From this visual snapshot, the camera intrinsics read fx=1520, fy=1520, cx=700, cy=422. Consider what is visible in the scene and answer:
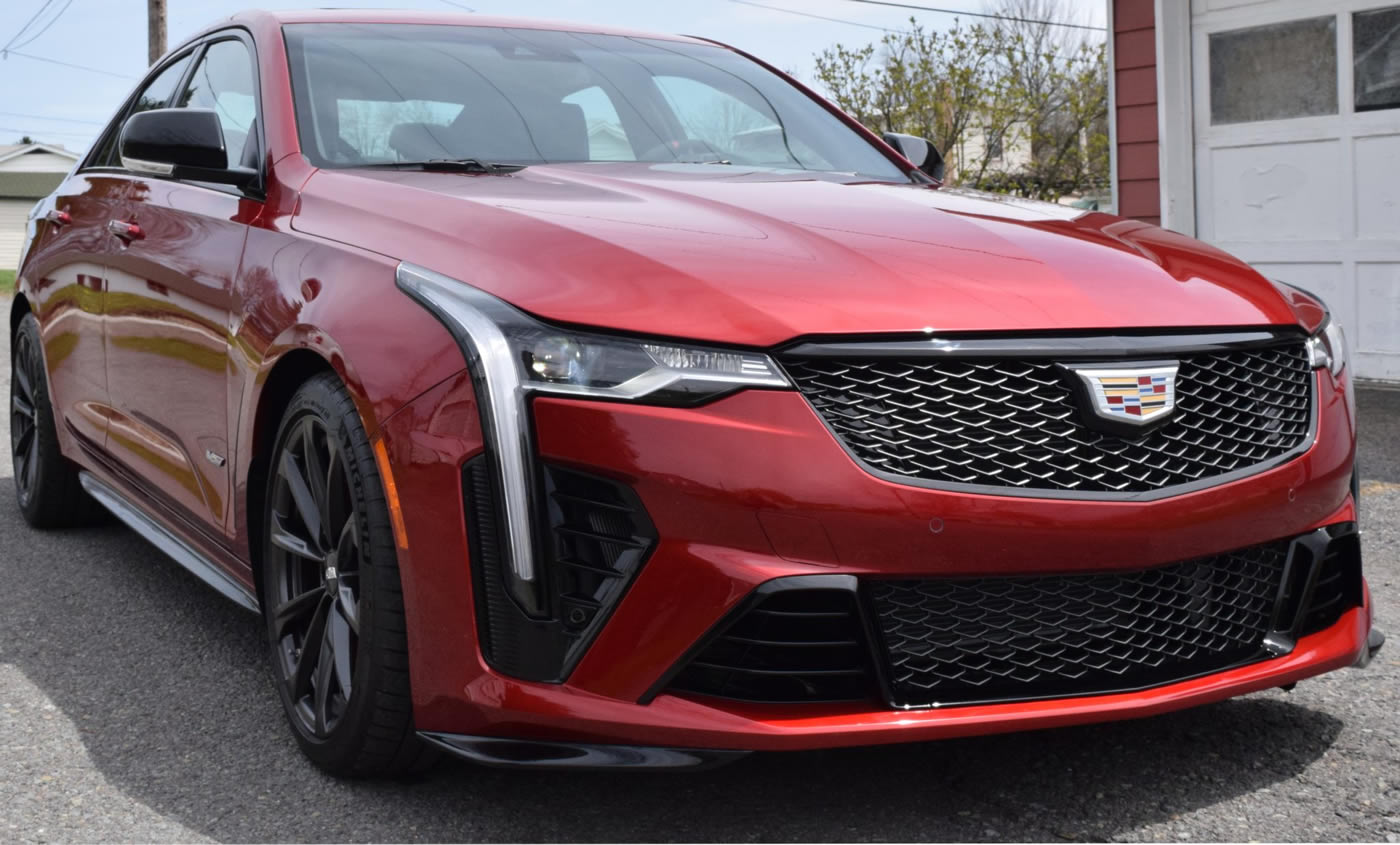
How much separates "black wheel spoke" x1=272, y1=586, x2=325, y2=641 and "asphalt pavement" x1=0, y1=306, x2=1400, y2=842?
234 millimetres

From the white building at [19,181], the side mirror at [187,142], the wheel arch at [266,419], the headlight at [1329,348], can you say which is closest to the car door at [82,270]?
the side mirror at [187,142]

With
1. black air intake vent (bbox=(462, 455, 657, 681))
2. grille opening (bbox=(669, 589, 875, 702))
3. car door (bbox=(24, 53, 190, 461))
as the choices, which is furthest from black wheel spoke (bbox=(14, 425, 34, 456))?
grille opening (bbox=(669, 589, 875, 702))

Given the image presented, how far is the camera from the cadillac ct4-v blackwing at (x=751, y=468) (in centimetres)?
226

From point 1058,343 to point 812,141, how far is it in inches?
69.0

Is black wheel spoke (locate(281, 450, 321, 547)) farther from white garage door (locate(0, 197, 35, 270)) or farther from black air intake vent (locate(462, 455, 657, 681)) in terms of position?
white garage door (locate(0, 197, 35, 270))

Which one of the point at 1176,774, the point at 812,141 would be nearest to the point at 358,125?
the point at 812,141

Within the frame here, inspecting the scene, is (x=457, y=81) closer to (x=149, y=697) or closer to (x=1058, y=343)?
(x=149, y=697)

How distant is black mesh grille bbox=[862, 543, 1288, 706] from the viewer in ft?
7.75

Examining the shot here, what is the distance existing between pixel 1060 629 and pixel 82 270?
10.4ft

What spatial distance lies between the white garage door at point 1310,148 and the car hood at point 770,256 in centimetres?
517

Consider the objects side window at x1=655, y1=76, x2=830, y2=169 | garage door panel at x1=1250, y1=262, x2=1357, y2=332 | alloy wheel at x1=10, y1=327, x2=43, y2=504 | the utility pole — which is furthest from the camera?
the utility pole

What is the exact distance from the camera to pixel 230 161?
374 cm

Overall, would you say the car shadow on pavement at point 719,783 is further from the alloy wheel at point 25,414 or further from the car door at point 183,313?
the alloy wheel at point 25,414

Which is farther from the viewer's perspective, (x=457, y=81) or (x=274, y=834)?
(x=457, y=81)
